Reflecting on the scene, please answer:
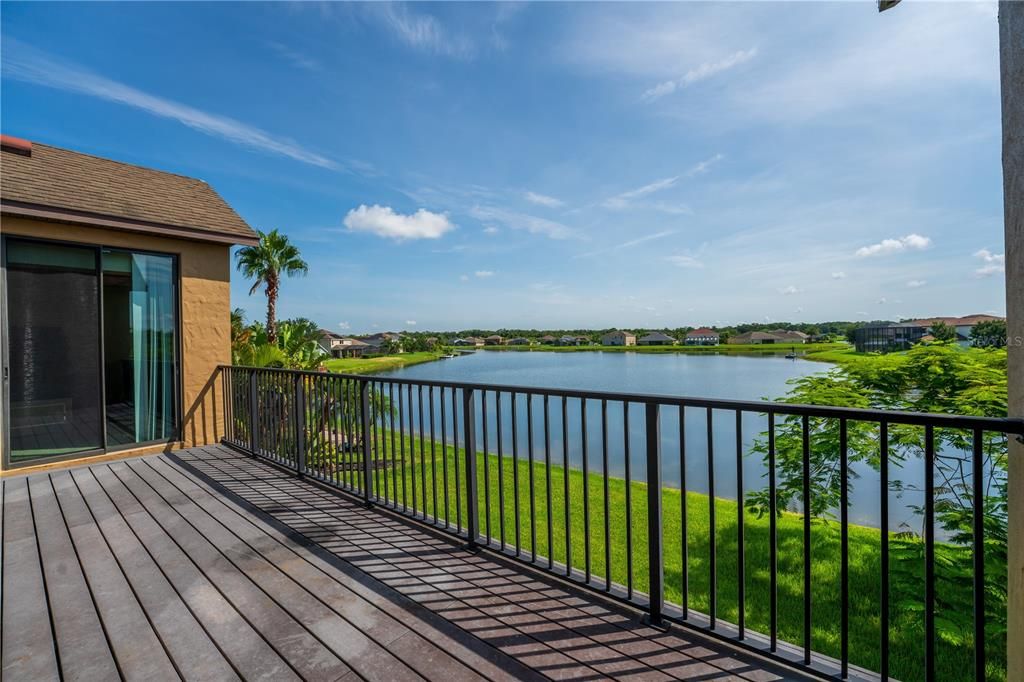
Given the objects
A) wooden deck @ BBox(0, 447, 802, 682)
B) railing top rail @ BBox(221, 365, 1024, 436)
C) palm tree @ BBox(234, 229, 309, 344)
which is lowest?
wooden deck @ BBox(0, 447, 802, 682)

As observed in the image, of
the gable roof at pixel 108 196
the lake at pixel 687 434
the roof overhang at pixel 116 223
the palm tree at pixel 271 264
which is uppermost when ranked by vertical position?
the palm tree at pixel 271 264

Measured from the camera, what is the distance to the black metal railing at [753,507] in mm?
1528

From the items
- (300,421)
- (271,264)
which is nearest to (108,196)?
(300,421)

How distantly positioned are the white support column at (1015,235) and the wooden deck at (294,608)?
2.48 feet

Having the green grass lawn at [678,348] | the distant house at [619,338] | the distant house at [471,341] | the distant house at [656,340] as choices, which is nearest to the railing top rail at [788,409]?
the green grass lawn at [678,348]

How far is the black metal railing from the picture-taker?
1.53m

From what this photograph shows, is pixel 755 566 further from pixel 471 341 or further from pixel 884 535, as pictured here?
pixel 471 341

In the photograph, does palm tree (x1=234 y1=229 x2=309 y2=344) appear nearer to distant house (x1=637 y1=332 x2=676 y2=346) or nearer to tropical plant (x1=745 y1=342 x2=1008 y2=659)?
tropical plant (x1=745 y1=342 x2=1008 y2=659)

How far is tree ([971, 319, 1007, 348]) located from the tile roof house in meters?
7.64

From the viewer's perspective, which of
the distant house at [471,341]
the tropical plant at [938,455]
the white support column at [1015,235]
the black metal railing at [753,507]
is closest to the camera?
the white support column at [1015,235]

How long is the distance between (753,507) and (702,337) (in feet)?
180

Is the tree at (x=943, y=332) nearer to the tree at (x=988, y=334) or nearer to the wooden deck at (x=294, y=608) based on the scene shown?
the tree at (x=988, y=334)

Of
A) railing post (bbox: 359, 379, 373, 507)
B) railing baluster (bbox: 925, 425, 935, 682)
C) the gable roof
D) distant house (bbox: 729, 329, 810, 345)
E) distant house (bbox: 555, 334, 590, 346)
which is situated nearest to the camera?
railing baluster (bbox: 925, 425, 935, 682)

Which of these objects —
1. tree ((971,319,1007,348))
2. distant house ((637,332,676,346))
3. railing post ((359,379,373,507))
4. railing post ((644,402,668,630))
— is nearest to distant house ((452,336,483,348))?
distant house ((637,332,676,346))
